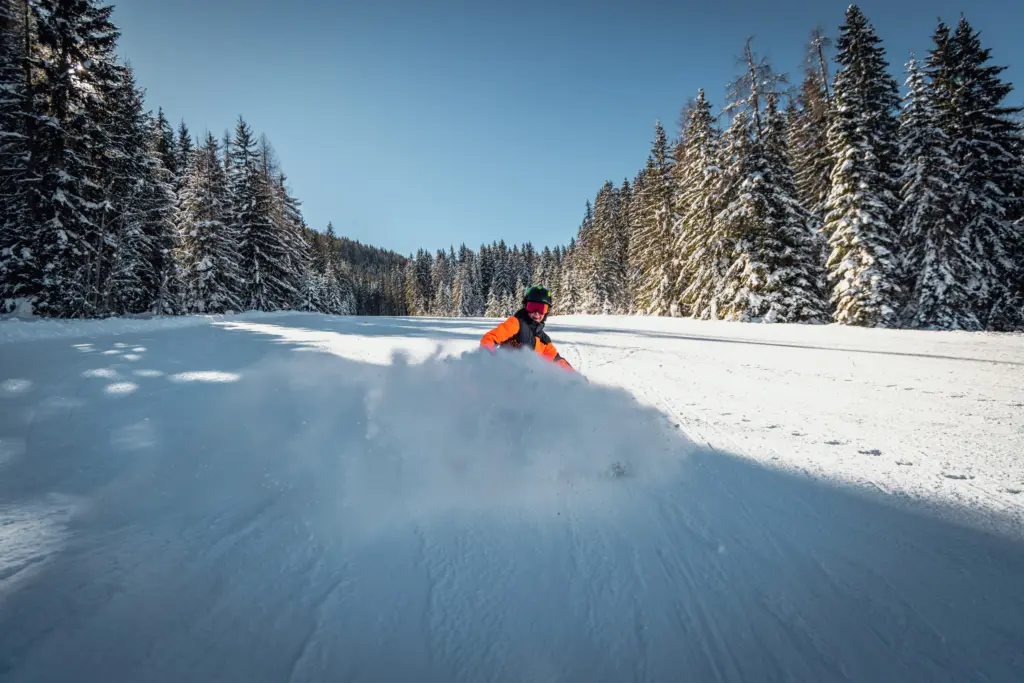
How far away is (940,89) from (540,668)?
28653mm

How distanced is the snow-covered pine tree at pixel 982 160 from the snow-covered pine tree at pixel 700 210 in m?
9.18

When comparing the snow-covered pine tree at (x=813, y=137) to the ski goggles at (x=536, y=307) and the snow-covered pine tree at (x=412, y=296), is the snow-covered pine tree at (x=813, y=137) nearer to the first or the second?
the ski goggles at (x=536, y=307)

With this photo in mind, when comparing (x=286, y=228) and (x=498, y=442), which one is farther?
(x=286, y=228)

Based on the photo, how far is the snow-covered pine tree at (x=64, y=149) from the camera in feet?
49.5

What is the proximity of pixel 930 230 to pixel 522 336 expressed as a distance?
22.9 meters

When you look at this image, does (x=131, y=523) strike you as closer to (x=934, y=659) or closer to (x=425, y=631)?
(x=425, y=631)

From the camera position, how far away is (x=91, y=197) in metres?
17.4

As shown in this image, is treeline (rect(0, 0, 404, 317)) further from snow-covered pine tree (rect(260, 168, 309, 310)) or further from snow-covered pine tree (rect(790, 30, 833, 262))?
snow-covered pine tree (rect(790, 30, 833, 262))

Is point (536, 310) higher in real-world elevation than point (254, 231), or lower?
lower

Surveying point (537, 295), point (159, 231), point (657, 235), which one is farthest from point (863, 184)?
point (159, 231)

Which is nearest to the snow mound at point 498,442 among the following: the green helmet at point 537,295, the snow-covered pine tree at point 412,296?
the green helmet at point 537,295

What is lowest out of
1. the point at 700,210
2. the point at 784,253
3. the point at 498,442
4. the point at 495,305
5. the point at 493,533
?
the point at 493,533

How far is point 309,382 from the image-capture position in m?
5.50

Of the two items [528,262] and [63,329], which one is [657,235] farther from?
[528,262]
